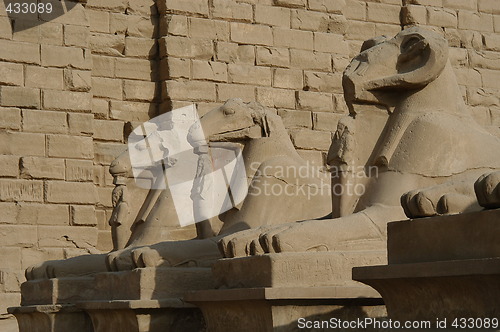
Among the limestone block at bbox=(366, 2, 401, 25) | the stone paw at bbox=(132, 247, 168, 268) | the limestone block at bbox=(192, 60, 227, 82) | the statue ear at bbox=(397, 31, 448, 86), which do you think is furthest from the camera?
the limestone block at bbox=(366, 2, 401, 25)

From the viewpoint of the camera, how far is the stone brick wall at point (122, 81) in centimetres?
1005

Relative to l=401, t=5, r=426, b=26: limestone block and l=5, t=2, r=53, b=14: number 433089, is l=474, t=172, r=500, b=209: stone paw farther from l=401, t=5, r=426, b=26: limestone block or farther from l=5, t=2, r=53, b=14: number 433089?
l=401, t=5, r=426, b=26: limestone block

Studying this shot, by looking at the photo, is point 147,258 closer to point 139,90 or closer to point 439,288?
point 439,288

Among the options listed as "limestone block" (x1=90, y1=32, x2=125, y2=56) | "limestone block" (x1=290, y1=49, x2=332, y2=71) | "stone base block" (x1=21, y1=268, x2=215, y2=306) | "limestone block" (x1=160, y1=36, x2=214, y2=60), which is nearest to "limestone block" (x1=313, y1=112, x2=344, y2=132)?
"limestone block" (x1=290, y1=49, x2=332, y2=71)

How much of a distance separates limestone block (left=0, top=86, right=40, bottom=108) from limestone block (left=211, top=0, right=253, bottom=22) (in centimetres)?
218

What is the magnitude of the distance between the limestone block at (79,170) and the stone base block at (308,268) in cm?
579

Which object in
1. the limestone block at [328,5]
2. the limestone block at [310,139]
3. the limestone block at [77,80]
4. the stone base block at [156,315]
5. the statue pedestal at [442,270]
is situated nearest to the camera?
the statue pedestal at [442,270]

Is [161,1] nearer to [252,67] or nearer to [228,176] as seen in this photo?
[252,67]

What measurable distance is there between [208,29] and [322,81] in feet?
4.71

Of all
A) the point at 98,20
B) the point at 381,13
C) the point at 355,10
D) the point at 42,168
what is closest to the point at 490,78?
the point at 381,13

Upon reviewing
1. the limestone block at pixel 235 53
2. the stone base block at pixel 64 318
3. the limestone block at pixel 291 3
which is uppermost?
the limestone block at pixel 291 3

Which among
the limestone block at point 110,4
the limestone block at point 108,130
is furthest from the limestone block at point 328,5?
the limestone block at point 108,130

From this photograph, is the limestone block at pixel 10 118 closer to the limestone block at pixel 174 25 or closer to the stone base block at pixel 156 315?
the limestone block at pixel 174 25

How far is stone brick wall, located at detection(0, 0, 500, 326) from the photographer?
1005cm
